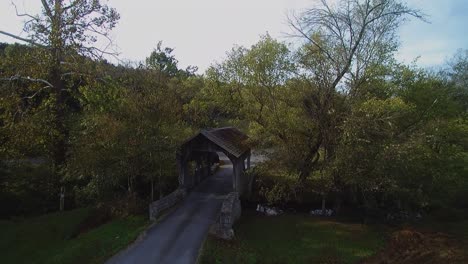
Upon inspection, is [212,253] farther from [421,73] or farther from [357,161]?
[421,73]

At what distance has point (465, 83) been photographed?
115 ft

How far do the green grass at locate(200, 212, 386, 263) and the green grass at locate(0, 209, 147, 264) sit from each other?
4129 mm

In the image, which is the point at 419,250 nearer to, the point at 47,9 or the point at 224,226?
the point at 224,226

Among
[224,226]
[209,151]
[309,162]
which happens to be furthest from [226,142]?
[224,226]

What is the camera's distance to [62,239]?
18469 mm

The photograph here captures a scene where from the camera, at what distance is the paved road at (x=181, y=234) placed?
47.6 feet

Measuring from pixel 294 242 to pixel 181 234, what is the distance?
16.2 feet

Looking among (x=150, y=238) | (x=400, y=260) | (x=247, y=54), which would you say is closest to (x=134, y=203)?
(x=150, y=238)

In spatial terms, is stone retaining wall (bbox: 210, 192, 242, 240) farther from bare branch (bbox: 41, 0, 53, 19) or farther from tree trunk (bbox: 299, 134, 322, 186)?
bare branch (bbox: 41, 0, 53, 19)

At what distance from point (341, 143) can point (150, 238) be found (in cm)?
943

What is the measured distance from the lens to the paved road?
14.5m

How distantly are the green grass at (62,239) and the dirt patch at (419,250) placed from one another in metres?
10.2

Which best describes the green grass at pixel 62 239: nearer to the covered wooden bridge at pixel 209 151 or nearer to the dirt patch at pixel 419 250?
the covered wooden bridge at pixel 209 151

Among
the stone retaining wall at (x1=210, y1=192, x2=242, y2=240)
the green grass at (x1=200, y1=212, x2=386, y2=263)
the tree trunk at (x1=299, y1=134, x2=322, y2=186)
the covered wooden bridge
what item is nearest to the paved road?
the stone retaining wall at (x1=210, y1=192, x2=242, y2=240)
